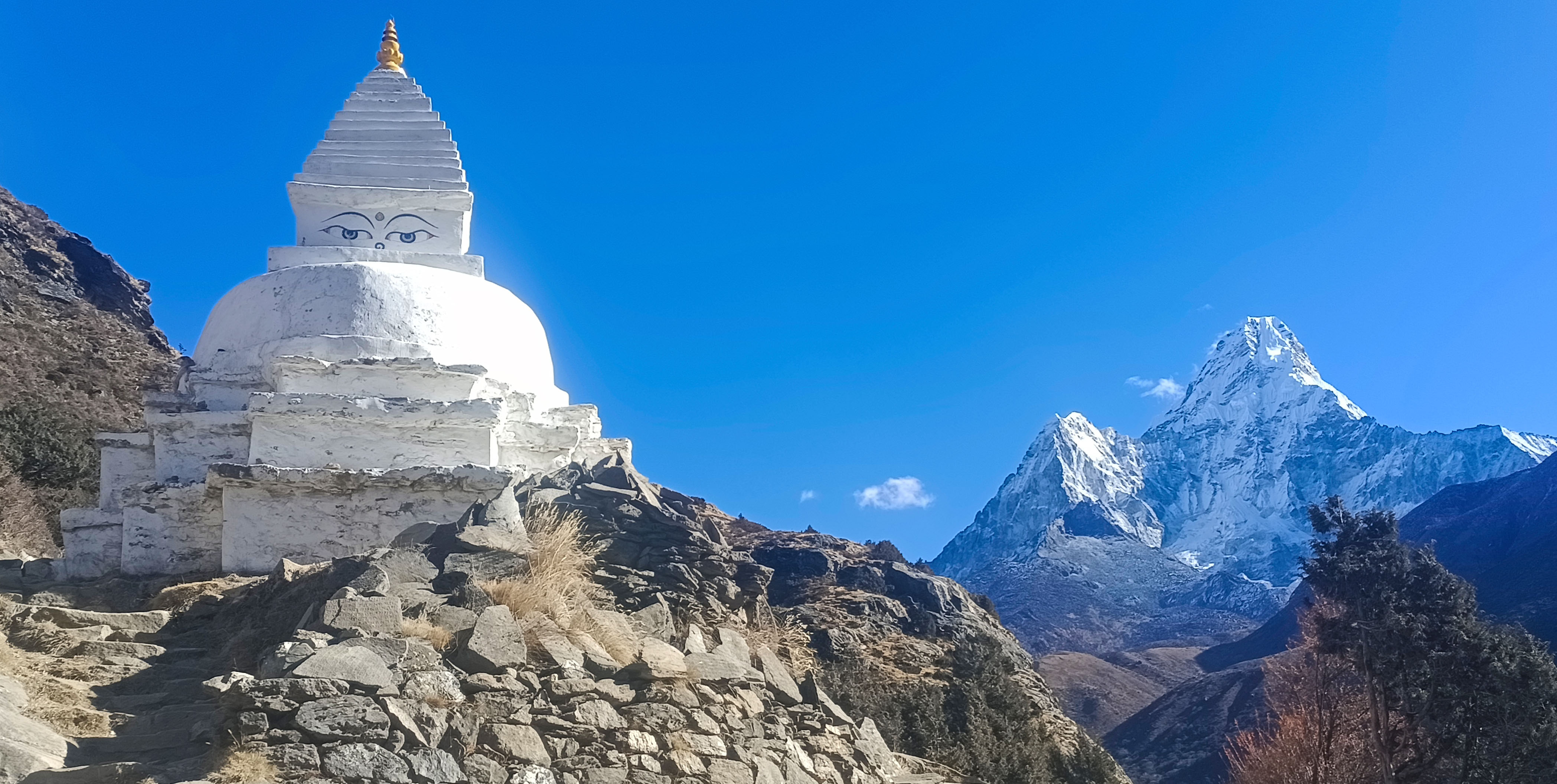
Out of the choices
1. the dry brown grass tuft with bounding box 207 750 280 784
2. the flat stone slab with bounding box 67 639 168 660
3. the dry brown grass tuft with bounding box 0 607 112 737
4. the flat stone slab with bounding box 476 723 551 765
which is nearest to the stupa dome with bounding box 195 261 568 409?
the flat stone slab with bounding box 67 639 168 660

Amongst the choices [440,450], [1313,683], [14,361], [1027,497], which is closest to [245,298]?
[440,450]

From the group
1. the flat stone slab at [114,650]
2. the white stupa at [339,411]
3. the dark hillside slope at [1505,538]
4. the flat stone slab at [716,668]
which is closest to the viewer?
the flat stone slab at [716,668]

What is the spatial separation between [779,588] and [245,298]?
9082 millimetres

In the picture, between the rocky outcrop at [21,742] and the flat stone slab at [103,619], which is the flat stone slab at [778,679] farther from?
the flat stone slab at [103,619]

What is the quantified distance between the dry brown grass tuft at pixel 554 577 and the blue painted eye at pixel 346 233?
26.0 ft

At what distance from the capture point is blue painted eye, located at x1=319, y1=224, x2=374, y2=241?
17703mm

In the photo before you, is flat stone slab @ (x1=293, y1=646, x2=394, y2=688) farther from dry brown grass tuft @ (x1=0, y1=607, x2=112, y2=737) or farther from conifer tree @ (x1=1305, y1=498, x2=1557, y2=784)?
conifer tree @ (x1=1305, y1=498, x2=1557, y2=784)

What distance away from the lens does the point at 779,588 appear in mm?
20391

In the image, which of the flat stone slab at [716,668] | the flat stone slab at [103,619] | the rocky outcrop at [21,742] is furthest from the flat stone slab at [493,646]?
the flat stone slab at [103,619]

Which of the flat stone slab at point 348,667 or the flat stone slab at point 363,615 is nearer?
the flat stone slab at point 348,667

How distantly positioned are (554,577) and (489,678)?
1825mm

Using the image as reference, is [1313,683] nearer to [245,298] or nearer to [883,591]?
[883,591]

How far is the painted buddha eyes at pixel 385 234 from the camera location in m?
17.7

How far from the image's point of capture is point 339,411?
14.2 meters
